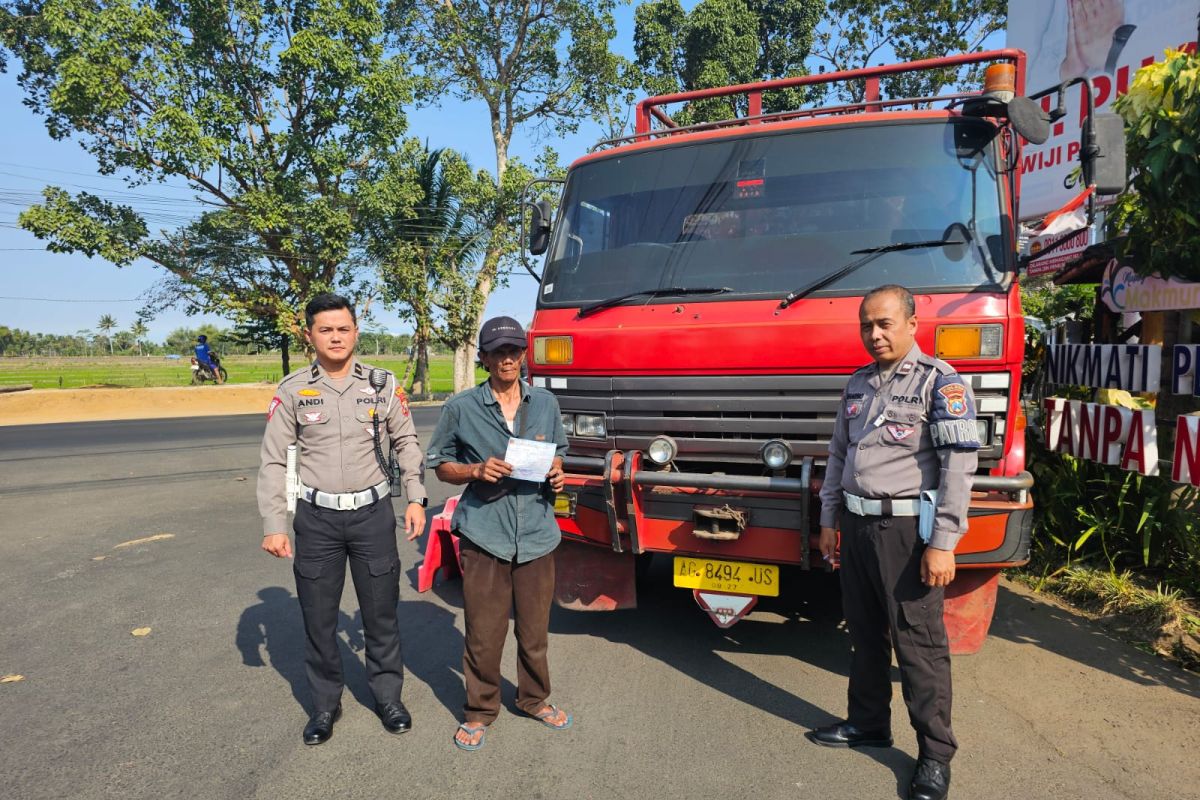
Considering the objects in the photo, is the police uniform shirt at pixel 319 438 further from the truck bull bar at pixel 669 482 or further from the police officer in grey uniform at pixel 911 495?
the police officer in grey uniform at pixel 911 495

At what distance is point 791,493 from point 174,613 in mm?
3842

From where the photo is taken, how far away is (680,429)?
3975mm

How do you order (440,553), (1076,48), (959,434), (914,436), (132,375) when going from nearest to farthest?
(959,434)
(914,436)
(440,553)
(1076,48)
(132,375)

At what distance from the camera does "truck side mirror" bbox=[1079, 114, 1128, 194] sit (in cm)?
366

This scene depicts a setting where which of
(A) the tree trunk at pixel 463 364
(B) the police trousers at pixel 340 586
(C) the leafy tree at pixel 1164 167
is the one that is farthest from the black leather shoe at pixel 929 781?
(A) the tree trunk at pixel 463 364

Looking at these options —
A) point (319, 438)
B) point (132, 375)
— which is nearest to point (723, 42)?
point (319, 438)

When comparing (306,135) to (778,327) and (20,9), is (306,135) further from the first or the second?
(778,327)

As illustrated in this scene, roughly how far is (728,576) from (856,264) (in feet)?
5.26

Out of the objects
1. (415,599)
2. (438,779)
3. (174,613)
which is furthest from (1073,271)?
(174,613)

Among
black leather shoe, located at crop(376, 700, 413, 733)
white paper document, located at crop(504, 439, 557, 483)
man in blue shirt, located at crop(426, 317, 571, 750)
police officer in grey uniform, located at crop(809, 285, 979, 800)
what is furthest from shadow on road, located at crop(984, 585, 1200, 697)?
black leather shoe, located at crop(376, 700, 413, 733)

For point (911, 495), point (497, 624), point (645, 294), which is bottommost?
point (497, 624)

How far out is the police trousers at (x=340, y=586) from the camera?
3.45 meters

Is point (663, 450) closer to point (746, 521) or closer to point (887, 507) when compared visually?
point (746, 521)

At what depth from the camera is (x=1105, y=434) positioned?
15.8 feet
